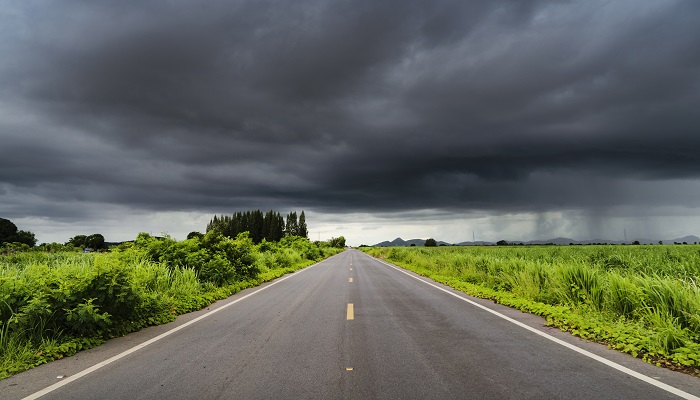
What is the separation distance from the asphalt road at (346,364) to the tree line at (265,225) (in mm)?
110467

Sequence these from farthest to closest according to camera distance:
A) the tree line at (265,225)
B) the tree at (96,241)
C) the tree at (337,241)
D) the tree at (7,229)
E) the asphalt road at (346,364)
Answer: the tree at (337,241)
the tree line at (265,225)
the tree at (7,229)
the tree at (96,241)
the asphalt road at (346,364)

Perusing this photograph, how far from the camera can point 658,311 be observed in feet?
22.5

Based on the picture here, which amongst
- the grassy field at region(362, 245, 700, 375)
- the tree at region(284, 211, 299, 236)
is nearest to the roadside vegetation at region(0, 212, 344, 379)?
the grassy field at region(362, 245, 700, 375)

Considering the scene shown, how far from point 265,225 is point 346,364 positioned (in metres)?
120

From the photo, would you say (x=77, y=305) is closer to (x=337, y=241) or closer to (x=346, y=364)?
(x=346, y=364)

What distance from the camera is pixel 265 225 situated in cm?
12219

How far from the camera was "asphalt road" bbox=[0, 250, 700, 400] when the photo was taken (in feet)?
13.8

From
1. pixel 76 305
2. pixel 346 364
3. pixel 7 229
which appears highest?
pixel 7 229

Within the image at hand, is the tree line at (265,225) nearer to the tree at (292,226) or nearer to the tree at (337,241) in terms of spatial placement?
the tree at (292,226)

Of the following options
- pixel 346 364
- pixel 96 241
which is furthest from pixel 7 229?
pixel 346 364

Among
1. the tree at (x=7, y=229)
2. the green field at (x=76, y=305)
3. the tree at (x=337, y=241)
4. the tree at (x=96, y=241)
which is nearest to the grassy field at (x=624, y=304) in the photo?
the green field at (x=76, y=305)

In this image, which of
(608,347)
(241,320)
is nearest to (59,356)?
(241,320)

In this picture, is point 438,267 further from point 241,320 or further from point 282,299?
point 241,320

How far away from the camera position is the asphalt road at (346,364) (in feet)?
13.8
